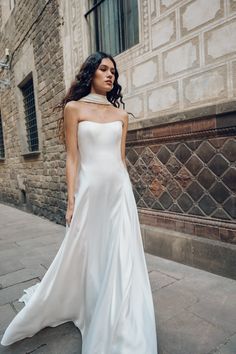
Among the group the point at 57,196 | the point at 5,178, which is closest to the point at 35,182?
the point at 57,196

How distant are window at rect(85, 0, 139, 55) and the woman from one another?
8.11 ft

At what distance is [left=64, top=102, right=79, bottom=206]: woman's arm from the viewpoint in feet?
6.20

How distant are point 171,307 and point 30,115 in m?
6.77

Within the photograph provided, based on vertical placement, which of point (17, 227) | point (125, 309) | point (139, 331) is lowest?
point (17, 227)

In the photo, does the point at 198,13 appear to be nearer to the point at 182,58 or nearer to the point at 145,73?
the point at 182,58

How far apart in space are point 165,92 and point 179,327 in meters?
2.56

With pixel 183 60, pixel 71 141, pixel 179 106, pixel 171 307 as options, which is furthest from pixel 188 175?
pixel 71 141

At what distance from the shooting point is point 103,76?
1977 mm

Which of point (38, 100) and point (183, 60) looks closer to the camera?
point (183, 60)

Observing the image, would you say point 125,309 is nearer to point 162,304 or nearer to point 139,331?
point 139,331

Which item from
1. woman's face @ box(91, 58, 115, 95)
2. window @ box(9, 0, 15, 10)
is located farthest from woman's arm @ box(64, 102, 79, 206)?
window @ box(9, 0, 15, 10)

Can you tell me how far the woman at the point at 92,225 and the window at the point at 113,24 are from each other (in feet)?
8.11

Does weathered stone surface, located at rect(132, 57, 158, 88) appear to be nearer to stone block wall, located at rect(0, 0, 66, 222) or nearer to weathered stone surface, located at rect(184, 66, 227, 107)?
weathered stone surface, located at rect(184, 66, 227, 107)

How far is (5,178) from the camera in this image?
991 centimetres
